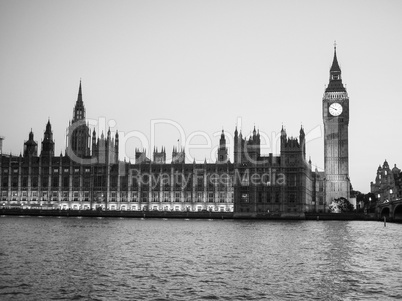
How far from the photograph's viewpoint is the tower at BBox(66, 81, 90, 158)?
17488 centimetres

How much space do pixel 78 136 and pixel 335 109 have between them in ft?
279

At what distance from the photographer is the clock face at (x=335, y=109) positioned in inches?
7037

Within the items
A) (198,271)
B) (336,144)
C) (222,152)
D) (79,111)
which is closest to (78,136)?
(79,111)

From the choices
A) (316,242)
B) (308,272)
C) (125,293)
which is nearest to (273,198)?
(316,242)

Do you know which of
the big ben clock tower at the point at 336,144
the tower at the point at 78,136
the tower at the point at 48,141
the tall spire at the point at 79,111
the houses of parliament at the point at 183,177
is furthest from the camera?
the tower at the point at 48,141

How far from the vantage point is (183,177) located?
15512 centimetres

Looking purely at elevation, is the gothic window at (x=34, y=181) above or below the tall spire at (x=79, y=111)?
below

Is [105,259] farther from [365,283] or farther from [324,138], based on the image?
[324,138]

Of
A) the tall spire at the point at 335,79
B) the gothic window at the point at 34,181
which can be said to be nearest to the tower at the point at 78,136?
the gothic window at the point at 34,181

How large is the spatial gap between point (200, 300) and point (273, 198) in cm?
11109

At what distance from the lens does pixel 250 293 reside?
30594mm

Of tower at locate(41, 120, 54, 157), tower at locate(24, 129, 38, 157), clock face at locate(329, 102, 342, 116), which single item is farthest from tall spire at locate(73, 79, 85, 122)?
clock face at locate(329, 102, 342, 116)

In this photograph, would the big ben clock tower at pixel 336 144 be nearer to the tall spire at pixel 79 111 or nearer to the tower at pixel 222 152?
the tower at pixel 222 152

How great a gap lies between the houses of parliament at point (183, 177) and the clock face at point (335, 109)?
1.08 feet
